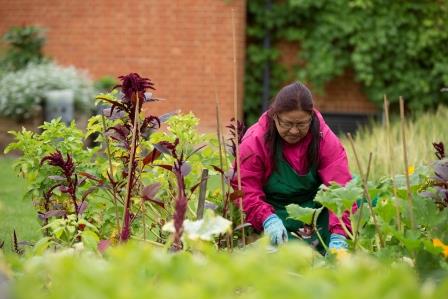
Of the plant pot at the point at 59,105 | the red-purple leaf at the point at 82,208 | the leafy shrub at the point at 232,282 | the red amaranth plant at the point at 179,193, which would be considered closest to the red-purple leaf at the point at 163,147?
the red amaranth plant at the point at 179,193

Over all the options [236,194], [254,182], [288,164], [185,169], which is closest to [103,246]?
[185,169]

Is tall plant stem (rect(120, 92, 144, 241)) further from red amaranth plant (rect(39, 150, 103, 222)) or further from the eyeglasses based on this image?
the eyeglasses

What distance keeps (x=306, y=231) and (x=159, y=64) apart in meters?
8.45

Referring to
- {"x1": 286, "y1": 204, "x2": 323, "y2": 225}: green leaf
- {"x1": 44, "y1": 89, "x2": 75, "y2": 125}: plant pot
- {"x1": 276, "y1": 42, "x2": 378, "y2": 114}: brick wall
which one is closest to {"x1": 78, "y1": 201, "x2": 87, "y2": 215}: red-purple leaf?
{"x1": 286, "y1": 204, "x2": 323, "y2": 225}: green leaf

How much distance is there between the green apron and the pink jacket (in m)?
0.03

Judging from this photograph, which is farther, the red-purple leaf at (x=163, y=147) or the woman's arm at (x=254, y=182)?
the woman's arm at (x=254, y=182)

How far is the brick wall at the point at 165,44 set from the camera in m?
10.9

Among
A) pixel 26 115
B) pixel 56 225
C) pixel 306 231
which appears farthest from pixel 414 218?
pixel 26 115

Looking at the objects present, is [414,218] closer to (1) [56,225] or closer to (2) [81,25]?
(1) [56,225]

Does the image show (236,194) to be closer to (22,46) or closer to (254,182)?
(254,182)

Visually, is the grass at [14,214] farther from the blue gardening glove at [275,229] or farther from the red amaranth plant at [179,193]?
the red amaranth plant at [179,193]

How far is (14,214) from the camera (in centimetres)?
581

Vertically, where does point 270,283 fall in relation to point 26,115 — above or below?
above

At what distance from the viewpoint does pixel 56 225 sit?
268 centimetres
